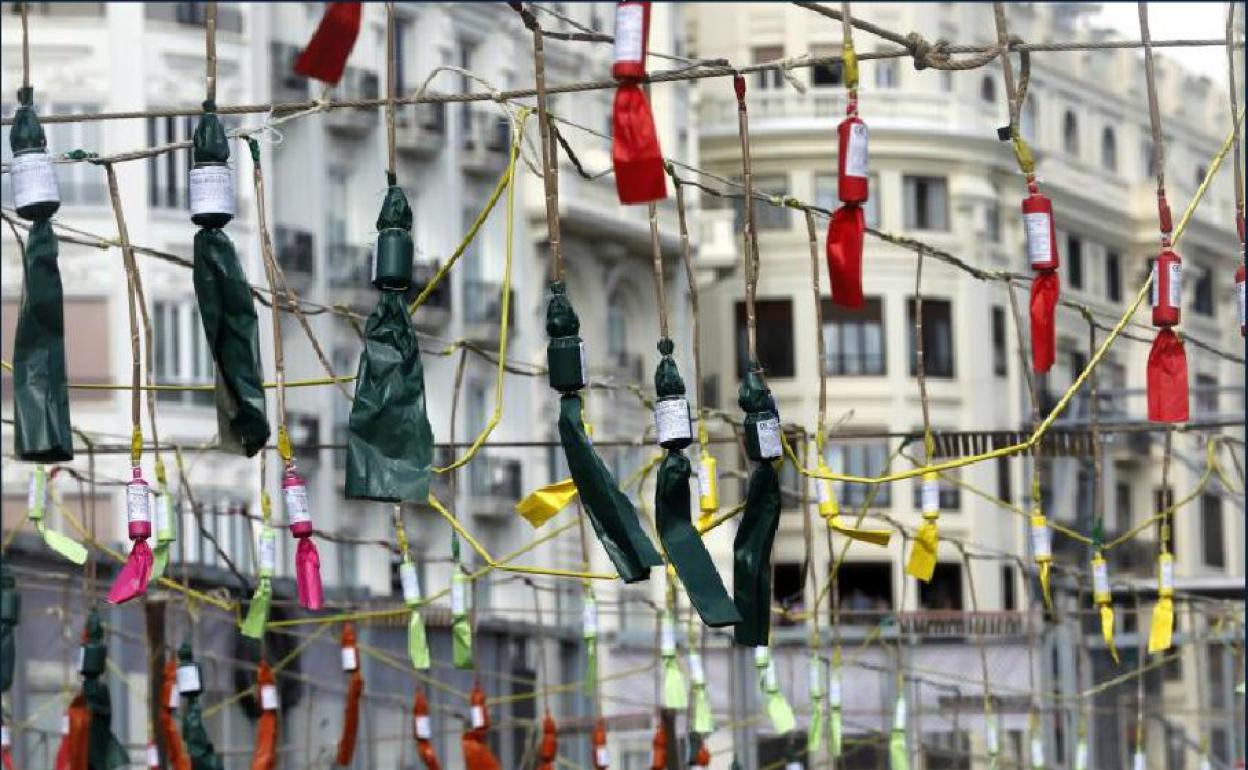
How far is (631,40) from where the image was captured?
15.5 m

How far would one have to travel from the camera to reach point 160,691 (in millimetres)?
28625

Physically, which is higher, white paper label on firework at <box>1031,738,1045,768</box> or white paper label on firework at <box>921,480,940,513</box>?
white paper label on firework at <box>921,480,940,513</box>

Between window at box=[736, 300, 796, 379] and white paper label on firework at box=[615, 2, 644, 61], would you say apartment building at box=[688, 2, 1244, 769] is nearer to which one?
window at box=[736, 300, 796, 379]

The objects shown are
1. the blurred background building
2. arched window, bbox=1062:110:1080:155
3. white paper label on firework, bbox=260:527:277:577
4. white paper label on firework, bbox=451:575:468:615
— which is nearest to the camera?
white paper label on firework, bbox=260:527:277:577

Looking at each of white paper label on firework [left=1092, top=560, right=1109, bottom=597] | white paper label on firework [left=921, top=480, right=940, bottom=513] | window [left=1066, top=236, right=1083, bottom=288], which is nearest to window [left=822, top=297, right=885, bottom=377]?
window [left=1066, top=236, right=1083, bottom=288]

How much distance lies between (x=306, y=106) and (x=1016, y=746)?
4465cm

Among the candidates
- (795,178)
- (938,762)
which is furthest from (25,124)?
(795,178)

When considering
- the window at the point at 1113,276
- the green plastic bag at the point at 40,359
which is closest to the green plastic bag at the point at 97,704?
the green plastic bag at the point at 40,359

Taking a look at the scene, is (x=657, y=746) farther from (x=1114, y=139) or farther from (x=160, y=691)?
(x=1114, y=139)

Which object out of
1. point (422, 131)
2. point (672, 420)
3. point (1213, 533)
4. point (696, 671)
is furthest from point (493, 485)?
point (672, 420)

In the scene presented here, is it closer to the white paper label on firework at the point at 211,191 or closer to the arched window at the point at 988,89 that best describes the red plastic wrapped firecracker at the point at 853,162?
the white paper label on firework at the point at 211,191

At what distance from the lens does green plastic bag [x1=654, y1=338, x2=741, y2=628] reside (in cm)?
1670

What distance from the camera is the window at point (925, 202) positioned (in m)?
78.8

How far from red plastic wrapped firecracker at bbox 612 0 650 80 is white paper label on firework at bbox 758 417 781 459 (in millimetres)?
2288
